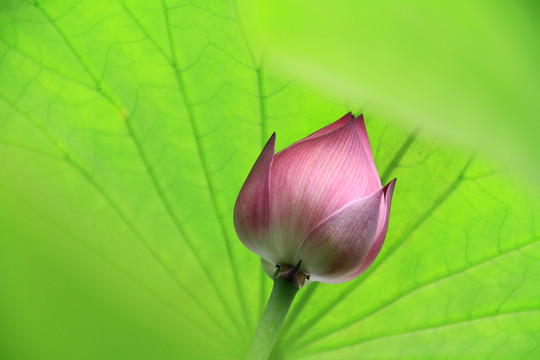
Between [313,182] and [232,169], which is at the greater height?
[232,169]

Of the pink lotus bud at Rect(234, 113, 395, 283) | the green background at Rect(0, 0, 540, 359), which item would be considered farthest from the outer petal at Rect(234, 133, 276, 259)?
the green background at Rect(0, 0, 540, 359)

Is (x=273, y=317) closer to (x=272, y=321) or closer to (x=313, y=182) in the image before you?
(x=272, y=321)

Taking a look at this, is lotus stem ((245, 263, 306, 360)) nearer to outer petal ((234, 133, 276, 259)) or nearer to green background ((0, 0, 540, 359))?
outer petal ((234, 133, 276, 259))

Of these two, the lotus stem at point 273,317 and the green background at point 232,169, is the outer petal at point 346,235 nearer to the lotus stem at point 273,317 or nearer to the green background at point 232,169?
the lotus stem at point 273,317

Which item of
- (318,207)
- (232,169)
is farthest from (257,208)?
(232,169)

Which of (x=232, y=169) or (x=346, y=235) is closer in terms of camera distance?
(x=346, y=235)
